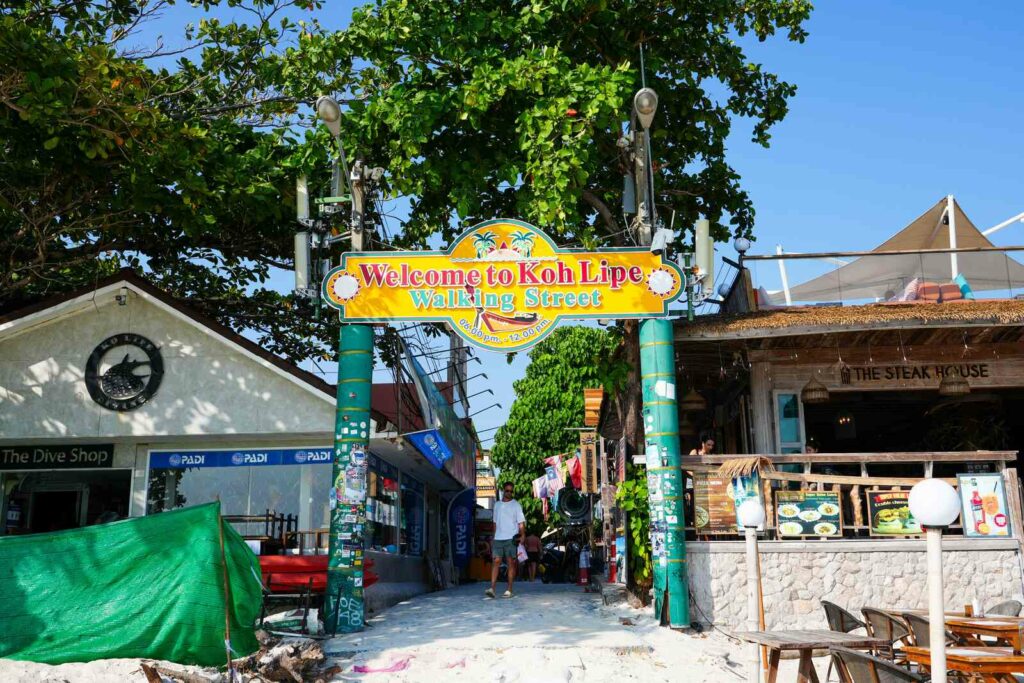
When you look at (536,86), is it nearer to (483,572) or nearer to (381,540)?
(381,540)

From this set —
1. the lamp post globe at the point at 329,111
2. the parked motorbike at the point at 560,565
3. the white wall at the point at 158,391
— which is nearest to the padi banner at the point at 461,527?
the parked motorbike at the point at 560,565

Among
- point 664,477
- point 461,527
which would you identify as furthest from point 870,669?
point 461,527

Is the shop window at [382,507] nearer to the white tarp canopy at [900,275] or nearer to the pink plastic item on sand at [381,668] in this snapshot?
the pink plastic item on sand at [381,668]

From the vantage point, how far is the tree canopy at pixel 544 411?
33375mm

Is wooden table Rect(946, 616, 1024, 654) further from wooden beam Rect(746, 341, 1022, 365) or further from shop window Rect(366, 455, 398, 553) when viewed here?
shop window Rect(366, 455, 398, 553)

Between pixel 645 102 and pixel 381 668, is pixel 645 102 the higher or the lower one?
the higher one

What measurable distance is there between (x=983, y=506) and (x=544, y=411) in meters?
23.8

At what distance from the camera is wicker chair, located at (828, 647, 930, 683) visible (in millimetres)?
5406

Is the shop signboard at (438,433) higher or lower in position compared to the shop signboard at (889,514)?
higher

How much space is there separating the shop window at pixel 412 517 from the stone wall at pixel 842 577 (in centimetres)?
809

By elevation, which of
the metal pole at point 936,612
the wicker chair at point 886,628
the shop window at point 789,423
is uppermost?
the shop window at point 789,423

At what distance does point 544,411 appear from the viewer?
34219 mm

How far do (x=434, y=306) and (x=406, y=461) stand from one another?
5.68m

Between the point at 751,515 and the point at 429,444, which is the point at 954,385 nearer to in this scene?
the point at 751,515
